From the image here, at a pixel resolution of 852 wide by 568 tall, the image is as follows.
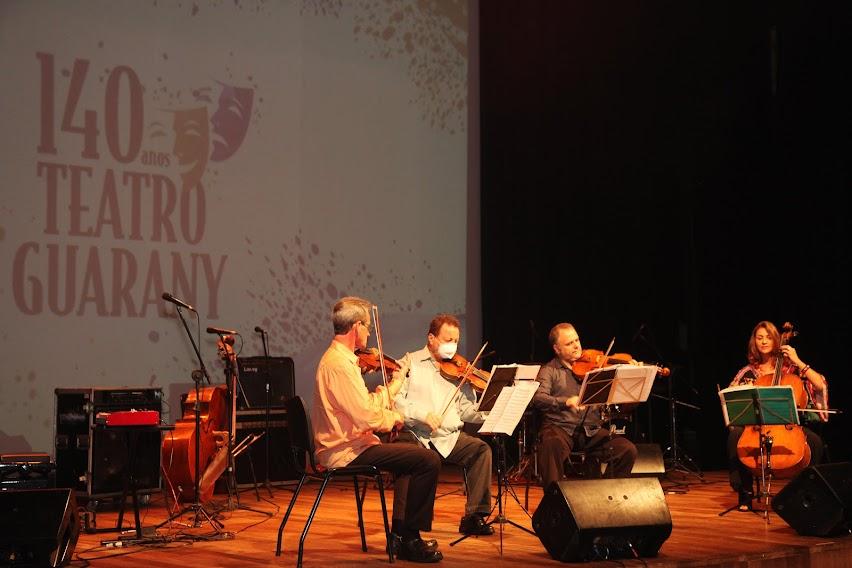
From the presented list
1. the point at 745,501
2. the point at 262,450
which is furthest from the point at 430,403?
the point at 262,450

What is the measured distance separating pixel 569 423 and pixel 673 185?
14.1 feet

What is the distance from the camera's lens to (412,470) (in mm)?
4883

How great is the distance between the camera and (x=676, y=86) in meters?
9.91

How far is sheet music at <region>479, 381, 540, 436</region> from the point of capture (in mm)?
5012

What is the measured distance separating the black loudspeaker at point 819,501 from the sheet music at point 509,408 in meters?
1.60

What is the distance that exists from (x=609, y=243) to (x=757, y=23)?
2523 mm

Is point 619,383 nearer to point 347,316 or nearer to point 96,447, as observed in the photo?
point 347,316

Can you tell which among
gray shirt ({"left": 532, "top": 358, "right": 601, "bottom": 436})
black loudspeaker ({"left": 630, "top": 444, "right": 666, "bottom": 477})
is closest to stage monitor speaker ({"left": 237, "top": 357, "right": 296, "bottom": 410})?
gray shirt ({"left": 532, "top": 358, "right": 601, "bottom": 436})

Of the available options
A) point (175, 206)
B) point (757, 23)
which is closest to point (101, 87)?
point (175, 206)

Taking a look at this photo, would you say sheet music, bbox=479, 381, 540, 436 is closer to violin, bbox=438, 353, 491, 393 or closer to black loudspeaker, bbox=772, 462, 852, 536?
violin, bbox=438, 353, 491, 393

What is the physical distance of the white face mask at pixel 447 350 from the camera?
5.63m

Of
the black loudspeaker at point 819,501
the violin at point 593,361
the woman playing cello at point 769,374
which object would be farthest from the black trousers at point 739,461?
the black loudspeaker at point 819,501

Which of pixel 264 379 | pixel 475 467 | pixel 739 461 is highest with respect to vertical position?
pixel 264 379

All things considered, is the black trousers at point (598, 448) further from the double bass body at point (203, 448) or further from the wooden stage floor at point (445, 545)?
the double bass body at point (203, 448)
